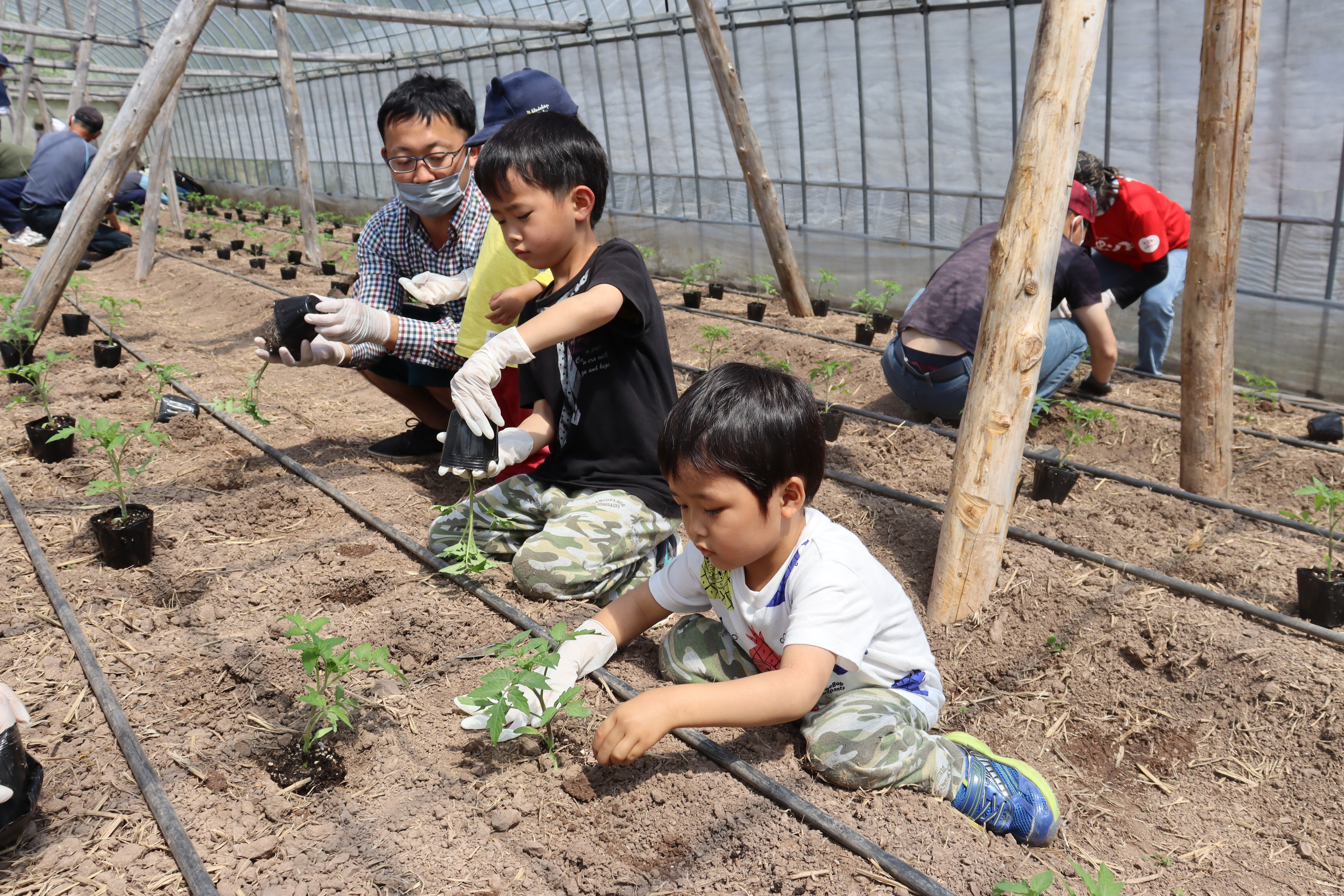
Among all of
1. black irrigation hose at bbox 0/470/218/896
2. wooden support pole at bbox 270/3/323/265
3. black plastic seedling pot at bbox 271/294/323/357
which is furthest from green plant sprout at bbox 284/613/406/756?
wooden support pole at bbox 270/3/323/265

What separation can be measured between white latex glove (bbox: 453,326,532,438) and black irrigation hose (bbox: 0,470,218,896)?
3.17ft

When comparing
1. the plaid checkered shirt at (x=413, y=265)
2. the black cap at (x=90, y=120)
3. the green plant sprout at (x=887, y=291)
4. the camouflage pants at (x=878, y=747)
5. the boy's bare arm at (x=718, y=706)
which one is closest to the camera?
the boy's bare arm at (x=718, y=706)

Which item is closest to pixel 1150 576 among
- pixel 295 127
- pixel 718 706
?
pixel 718 706

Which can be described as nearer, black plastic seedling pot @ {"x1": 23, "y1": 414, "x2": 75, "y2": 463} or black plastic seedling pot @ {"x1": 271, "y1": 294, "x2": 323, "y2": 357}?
black plastic seedling pot @ {"x1": 271, "y1": 294, "x2": 323, "y2": 357}

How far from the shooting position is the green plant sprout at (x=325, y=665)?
5.47ft

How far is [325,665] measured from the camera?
1.77m

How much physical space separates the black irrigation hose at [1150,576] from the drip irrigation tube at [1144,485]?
0.29 meters

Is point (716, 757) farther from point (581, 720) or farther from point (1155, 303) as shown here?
point (1155, 303)

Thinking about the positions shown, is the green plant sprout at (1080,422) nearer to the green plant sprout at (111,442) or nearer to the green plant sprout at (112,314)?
the green plant sprout at (111,442)

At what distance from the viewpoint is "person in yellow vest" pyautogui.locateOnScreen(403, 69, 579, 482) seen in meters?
2.90

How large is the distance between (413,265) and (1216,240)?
2.84 meters

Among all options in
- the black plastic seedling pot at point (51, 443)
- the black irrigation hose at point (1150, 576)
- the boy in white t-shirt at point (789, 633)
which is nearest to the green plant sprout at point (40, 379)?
the black plastic seedling pot at point (51, 443)

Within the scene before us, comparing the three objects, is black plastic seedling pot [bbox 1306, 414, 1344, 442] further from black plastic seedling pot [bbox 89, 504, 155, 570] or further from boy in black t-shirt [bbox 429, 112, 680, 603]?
black plastic seedling pot [bbox 89, 504, 155, 570]

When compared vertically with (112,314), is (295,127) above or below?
above
